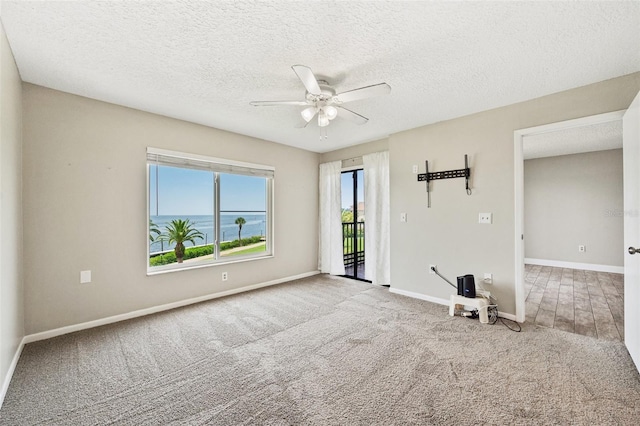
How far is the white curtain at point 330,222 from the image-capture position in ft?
16.7

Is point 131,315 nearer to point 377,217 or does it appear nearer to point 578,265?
point 377,217

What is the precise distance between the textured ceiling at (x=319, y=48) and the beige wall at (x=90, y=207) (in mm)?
338

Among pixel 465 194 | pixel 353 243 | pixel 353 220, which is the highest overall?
pixel 465 194

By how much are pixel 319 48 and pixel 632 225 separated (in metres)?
2.81

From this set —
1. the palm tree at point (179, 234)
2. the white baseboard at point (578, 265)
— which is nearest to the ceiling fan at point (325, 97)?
the palm tree at point (179, 234)

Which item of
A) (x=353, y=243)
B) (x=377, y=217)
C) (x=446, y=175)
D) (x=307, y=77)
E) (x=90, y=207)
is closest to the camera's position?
(x=307, y=77)

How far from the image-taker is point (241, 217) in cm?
431

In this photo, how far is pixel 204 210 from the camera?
3.86 meters

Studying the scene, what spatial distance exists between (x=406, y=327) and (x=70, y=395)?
2781 mm

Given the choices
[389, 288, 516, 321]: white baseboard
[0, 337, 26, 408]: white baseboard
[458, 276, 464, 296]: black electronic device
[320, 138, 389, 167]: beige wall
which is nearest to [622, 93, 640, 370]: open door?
[389, 288, 516, 321]: white baseboard

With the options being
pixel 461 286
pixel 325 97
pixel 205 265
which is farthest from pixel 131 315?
pixel 461 286

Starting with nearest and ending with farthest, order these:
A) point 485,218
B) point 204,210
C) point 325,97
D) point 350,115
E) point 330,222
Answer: point 325,97 → point 350,115 → point 485,218 → point 204,210 → point 330,222

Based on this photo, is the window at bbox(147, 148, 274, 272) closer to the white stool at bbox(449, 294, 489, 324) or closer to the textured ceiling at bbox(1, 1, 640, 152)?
the textured ceiling at bbox(1, 1, 640, 152)

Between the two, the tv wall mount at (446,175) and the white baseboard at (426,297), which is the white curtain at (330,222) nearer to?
the white baseboard at (426,297)
